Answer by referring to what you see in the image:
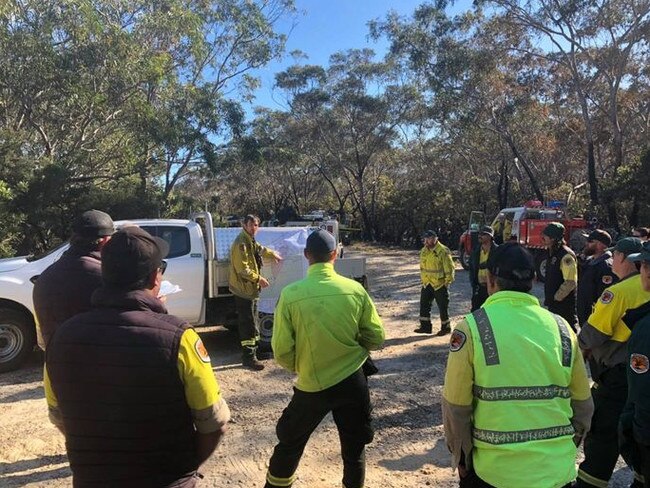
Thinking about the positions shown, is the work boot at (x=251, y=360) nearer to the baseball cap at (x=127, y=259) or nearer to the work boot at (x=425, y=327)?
the work boot at (x=425, y=327)

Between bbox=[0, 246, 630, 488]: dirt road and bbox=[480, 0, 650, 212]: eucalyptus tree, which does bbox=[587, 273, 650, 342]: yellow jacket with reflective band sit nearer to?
bbox=[0, 246, 630, 488]: dirt road

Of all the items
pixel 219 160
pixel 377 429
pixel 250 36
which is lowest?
pixel 377 429

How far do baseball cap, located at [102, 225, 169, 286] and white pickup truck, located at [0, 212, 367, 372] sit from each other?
4.93 metres

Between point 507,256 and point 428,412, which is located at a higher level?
point 507,256

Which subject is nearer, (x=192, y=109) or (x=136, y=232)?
(x=136, y=232)

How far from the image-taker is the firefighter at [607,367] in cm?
318

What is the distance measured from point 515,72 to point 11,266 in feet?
74.8

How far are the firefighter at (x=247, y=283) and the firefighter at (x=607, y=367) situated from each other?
12.8 feet

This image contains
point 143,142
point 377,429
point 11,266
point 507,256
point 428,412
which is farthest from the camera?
point 143,142

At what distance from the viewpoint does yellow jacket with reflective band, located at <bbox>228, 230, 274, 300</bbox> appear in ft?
20.8

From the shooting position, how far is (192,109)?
20.6 metres

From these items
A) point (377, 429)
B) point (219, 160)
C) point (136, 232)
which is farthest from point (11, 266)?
point (219, 160)

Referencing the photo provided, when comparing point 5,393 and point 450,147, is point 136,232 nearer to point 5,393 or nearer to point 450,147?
point 5,393

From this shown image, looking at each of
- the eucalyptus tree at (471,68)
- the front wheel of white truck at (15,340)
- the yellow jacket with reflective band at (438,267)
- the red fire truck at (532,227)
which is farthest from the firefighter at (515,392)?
the eucalyptus tree at (471,68)
